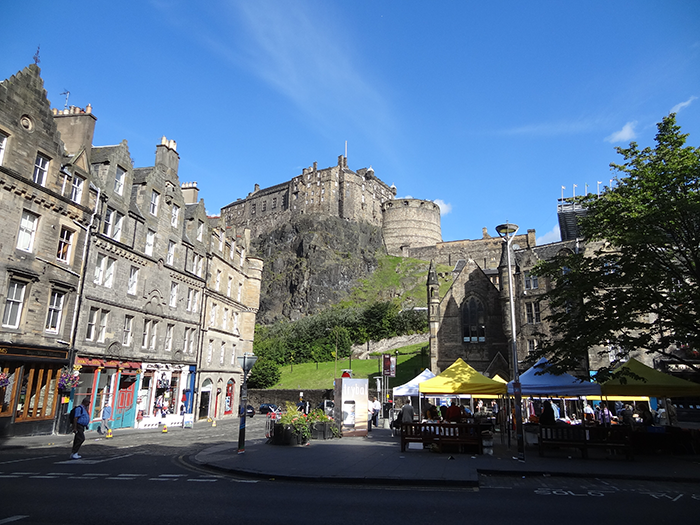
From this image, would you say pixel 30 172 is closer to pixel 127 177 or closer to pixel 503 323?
pixel 127 177

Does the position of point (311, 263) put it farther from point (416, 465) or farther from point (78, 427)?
point (416, 465)

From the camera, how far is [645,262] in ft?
53.4

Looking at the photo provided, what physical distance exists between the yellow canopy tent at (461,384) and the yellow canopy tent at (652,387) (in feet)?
12.5

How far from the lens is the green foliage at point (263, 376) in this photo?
180 feet

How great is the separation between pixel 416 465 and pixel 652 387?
984cm

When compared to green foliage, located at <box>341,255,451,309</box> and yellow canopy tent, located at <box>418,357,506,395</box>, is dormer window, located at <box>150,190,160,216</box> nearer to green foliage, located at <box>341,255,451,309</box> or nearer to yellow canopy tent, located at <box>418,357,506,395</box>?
yellow canopy tent, located at <box>418,357,506,395</box>

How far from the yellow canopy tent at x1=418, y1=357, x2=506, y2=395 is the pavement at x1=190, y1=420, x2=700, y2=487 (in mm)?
2249

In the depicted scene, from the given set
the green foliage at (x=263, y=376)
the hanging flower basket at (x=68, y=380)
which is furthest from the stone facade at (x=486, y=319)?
the hanging flower basket at (x=68, y=380)

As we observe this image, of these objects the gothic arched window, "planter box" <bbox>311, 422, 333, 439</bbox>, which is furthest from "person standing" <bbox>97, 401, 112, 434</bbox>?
the gothic arched window

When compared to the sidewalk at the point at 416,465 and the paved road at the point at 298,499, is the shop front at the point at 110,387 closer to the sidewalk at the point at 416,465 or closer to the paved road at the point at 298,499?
the sidewalk at the point at 416,465

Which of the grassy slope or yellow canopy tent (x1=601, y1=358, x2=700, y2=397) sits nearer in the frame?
yellow canopy tent (x1=601, y1=358, x2=700, y2=397)

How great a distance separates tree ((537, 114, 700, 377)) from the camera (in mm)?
15773

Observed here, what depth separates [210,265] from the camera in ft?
122

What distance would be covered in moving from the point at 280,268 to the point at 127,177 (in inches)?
3026
